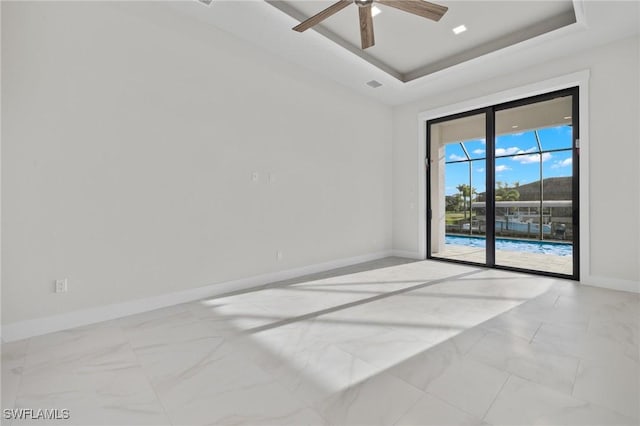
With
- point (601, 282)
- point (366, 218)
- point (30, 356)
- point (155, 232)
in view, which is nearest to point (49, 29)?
point (155, 232)

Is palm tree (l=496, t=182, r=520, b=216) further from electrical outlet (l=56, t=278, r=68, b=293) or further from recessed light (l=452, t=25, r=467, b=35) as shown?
electrical outlet (l=56, t=278, r=68, b=293)

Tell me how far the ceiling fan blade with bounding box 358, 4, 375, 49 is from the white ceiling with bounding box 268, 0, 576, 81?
616 millimetres

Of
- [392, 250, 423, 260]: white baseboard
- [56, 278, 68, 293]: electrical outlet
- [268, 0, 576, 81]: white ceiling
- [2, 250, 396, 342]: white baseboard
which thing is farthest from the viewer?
[392, 250, 423, 260]: white baseboard

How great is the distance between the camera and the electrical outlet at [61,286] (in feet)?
8.04

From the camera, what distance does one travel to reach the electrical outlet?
2.45m

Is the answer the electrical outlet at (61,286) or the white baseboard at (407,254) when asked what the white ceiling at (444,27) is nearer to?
A: the white baseboard at (407,254)

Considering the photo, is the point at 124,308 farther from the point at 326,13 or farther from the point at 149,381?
the point at 326,13

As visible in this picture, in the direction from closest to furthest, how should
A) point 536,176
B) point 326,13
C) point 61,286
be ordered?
point 61,286, point 326,13, point 536,176

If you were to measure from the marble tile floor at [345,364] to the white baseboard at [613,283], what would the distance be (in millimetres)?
392

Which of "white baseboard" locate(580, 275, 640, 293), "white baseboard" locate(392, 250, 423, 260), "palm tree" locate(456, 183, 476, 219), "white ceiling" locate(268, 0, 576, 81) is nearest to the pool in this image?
"palm tree" locate(456, 183, 476, 219)

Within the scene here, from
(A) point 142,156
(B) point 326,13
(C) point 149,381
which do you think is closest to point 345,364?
(C) point 149,381

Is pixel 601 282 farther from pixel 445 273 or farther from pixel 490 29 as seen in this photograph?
pixel 490 29

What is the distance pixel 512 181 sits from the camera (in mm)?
4570

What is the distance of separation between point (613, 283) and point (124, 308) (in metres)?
5.47
